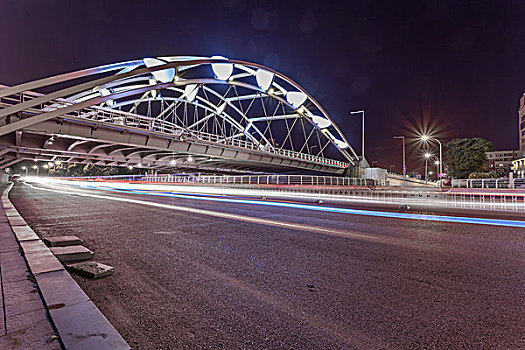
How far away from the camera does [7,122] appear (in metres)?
21.0

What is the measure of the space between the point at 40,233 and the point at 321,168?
59955mm

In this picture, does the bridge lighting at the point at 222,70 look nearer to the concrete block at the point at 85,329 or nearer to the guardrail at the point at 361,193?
the guardrail at the point at 361,193

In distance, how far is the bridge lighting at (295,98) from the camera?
60.4 meters

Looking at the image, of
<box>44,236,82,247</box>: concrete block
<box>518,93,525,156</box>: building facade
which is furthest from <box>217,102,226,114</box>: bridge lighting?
<box>518,93,525,156</box>: building facade

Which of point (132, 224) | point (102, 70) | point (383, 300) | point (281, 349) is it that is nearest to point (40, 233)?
point (132, 224)

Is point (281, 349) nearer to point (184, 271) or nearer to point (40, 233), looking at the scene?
point (184, 271)

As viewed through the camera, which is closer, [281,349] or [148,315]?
[281,349]

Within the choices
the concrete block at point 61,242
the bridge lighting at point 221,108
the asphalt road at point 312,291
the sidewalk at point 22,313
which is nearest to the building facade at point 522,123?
the bridge lighting at point 221,108

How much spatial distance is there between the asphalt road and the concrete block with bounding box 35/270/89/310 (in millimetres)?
165

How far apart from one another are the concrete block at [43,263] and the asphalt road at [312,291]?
479mm

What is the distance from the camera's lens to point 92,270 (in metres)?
3.55

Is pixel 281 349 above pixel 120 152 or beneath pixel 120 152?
beneath

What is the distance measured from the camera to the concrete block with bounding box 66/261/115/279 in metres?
3.47

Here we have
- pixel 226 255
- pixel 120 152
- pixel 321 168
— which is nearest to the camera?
pixel 226 255
